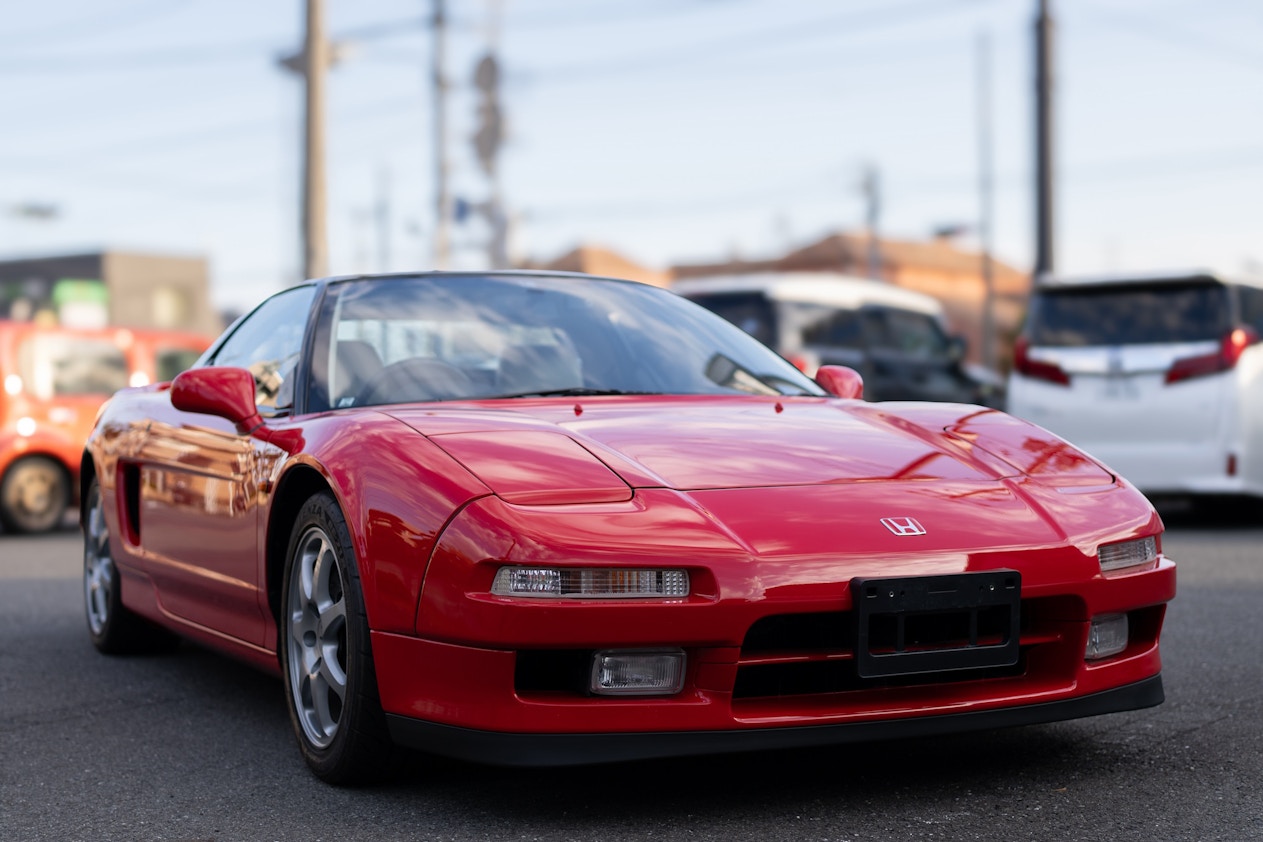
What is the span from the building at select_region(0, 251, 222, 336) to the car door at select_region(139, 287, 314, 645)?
5221 cm

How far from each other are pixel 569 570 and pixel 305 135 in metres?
13.5

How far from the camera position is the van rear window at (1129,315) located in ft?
33.5

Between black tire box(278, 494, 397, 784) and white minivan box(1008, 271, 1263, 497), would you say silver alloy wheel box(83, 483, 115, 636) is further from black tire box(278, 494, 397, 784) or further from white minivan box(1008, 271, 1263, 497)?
white minivan box(1008, 271, 1263, 497)

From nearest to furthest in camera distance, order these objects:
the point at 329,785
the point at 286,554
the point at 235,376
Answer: the point at 329,785, the point at 286,554, the point at 235,376

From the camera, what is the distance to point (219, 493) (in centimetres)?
459

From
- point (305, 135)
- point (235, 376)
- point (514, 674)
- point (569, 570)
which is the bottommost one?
point (514, 674)

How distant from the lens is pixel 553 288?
4.96 metres

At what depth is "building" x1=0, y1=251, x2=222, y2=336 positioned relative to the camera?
56.3 meters

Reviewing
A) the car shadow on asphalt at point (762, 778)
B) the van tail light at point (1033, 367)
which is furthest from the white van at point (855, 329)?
the car shadow on asphalt at point (762, 778)

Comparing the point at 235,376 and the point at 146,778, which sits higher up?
the point at 235,376

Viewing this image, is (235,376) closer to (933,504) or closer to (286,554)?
(286,554)

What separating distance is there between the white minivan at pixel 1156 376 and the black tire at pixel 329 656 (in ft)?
23.1

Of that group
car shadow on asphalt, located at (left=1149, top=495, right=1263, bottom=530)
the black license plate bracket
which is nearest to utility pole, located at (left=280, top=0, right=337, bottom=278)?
car shadow on asphalt, located at (left=1149, top=495, right=1263, bottom=530)

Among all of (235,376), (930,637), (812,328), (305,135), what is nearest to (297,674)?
(235,376)
